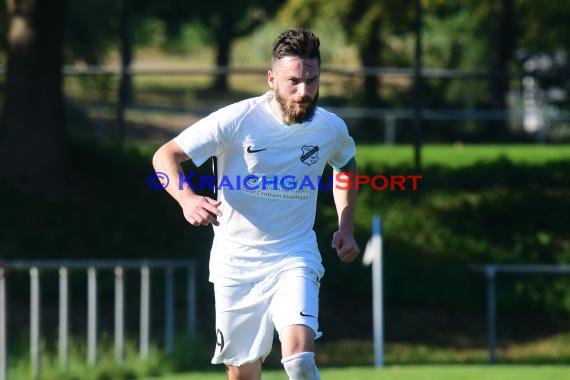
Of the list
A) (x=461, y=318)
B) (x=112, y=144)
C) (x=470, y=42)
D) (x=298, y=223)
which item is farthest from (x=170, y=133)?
(x=470, y=42)

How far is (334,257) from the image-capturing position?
1562 centimetres

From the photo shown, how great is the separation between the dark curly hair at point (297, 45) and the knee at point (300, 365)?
138 centimetres

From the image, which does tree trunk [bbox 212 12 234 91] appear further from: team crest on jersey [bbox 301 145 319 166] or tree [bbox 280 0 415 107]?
team crest on jersey [bbox 301 145 319 166]

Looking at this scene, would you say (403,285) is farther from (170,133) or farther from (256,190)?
(256,190)

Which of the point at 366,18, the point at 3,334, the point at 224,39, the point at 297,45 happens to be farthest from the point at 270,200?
the point at 224,39

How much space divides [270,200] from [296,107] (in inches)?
18.4

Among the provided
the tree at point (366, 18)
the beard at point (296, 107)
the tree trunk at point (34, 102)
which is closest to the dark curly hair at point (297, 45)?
the beard at point (296, 107)

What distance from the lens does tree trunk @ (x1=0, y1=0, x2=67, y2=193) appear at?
1540 centimetres

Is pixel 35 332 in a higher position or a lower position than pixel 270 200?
lower

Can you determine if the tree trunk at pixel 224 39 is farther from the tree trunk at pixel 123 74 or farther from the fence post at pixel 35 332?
the fence post at pixel 35 332

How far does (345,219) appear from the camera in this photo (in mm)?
6566

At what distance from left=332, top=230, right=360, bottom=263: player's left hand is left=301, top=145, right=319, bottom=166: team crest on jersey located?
394 mm

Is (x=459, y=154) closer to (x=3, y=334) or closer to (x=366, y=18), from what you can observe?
(x=366, y=18)

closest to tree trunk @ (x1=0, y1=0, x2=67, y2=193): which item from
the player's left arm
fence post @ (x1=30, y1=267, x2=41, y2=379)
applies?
fence post @ (x1=30, y1=267, x2=41, y2=379)
